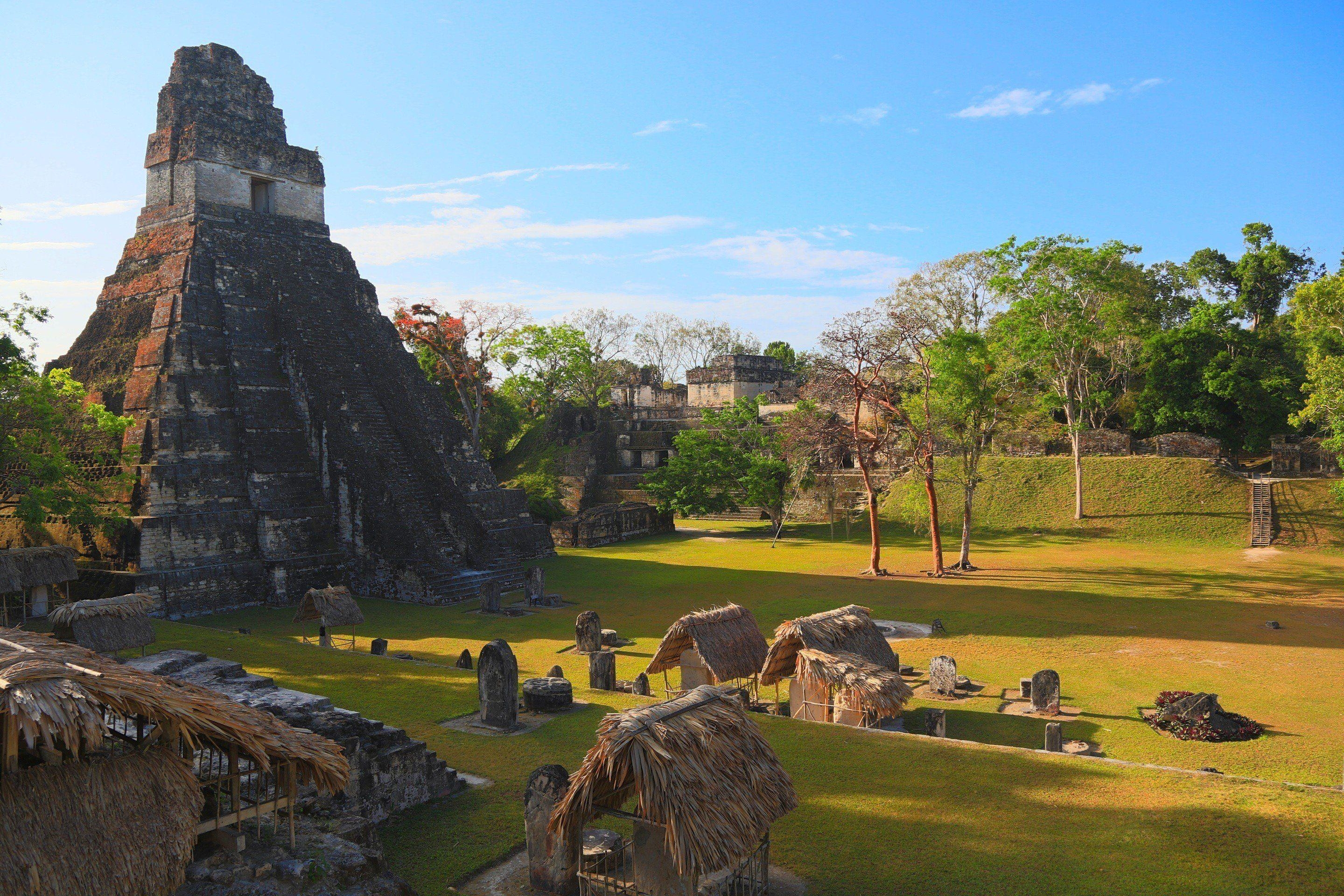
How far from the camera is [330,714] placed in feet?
27.0

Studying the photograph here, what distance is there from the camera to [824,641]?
445 inches

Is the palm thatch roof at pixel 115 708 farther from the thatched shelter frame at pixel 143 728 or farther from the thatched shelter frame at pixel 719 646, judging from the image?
the thatched shelter frame at pixel 719 646

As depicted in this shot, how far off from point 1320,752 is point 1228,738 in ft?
2.89

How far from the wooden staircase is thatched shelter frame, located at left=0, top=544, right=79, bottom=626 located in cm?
3074

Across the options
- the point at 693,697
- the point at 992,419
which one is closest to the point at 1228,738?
the point at 693,697

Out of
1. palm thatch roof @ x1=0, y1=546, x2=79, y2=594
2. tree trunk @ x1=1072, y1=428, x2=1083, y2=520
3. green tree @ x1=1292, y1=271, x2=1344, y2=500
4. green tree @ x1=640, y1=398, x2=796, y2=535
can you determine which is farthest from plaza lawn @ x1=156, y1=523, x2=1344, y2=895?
green tree @ x1=640, y1=398, x2=796, y2=535

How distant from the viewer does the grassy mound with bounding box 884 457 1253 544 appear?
28.3m

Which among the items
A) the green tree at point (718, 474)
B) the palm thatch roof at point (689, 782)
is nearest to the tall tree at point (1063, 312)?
the green tree at point (718, 474)

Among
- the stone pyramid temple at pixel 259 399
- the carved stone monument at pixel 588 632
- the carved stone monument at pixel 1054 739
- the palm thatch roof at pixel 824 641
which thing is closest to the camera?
the carved stone monument at pixel 1054 739

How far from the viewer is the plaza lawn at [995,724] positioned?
688 cm

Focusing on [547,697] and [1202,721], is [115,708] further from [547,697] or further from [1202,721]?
[1202,721]

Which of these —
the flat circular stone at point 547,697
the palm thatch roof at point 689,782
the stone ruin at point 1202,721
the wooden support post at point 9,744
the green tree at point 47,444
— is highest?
the green tree at point 47,444

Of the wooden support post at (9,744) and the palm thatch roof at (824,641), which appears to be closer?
the wooden support post at (9,744)

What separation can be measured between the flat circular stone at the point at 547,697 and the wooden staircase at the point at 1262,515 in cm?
2434
